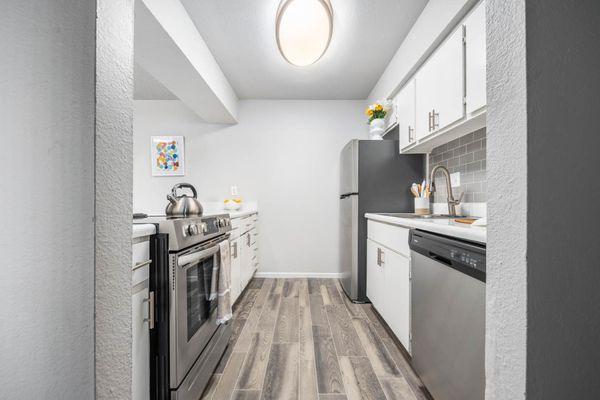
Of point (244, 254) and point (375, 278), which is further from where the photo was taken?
point (244, 254)

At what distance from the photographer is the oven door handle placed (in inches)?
46.3

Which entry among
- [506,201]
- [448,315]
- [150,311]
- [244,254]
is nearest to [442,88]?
[448,315]

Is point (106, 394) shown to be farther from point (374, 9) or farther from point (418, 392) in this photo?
point (374, 9)

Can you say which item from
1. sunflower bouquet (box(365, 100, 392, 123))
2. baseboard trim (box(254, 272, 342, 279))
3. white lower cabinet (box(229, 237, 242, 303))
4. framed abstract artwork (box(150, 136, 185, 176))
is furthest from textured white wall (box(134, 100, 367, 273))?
white lower cabinet (box(229, 237, 242, 303))

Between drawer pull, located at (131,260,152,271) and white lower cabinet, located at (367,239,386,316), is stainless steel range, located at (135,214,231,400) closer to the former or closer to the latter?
drawer pull, located at (131,260,152,271)

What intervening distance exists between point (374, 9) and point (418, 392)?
2427mm

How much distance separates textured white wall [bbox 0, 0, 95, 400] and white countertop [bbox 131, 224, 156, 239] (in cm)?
38

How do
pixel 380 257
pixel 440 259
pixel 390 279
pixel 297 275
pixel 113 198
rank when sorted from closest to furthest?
pixel 113 198 < pixel 440 259 < pixel 390 279 < pixel 380 257 < pixel 297 275

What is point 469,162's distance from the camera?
6.52 feet

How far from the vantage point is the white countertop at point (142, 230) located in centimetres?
98

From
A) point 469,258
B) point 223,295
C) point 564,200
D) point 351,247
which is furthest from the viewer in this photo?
point 351,247

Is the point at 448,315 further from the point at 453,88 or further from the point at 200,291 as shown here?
the point at 453,88

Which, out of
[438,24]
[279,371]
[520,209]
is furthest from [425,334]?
[438,24]

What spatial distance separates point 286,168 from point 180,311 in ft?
8.99
